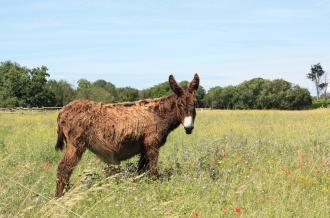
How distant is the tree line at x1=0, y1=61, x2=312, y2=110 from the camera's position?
309ft

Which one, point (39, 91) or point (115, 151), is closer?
point (115, 151)

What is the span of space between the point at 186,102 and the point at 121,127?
117cm

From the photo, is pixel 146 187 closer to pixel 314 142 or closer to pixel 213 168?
pixel 213 168

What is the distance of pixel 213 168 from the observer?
332 inches

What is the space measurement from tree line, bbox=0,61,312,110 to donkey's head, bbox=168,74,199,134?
72.6 metres

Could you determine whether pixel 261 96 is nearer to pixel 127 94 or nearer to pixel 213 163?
pixel 127 94

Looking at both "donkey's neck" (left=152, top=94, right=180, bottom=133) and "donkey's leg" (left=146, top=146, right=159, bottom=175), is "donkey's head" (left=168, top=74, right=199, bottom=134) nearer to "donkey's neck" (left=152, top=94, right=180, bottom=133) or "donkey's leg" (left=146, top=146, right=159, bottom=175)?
"donkey's neck" (left=152, top=94, right=180, bottom=133)

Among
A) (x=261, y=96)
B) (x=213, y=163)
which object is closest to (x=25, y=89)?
(x=261, y=96)

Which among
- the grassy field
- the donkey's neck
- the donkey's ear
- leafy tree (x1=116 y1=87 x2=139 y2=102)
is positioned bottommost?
the grassy field

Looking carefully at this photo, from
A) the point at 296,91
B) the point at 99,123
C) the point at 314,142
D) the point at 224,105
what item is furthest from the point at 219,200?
the point at 224,105

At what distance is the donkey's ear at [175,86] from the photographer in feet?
25.0

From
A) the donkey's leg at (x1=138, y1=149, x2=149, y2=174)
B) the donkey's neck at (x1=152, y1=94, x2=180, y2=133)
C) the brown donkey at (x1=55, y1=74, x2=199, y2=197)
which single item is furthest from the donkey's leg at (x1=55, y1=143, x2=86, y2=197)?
the donkey's neck at (x1=152, y1=94, x2=180, y2=133)

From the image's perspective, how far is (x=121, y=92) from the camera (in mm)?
110438

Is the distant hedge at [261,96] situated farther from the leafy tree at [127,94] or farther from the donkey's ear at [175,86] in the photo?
the donkey's ear at [175,86]
